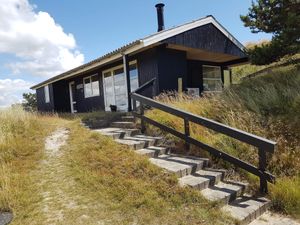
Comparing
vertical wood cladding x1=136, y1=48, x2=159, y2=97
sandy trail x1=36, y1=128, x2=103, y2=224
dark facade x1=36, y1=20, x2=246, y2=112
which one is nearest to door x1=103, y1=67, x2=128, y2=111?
dark facade x1=36, y1=20, x2=246, y2=112

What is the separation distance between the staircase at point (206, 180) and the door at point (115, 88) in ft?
19.9

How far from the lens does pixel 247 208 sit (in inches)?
152

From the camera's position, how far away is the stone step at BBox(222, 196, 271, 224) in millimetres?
3646

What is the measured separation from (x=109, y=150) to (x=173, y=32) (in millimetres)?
5816

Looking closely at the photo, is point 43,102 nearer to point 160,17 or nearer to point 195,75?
point 160,17

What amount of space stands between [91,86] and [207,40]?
23.0ft

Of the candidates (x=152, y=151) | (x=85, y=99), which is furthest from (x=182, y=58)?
(x=85, y=99)

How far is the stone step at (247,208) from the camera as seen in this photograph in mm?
3646

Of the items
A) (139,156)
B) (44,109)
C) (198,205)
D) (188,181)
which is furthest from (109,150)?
(44,109)

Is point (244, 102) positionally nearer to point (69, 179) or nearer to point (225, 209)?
point (225, 209)

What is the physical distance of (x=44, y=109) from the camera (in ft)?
69.0

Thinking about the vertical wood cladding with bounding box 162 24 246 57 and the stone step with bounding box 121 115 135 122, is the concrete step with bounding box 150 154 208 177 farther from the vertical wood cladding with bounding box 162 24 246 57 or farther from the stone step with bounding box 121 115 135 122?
the vertical wood cladding with bounding box 162 24 246 57

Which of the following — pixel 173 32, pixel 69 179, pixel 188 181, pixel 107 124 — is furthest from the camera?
pixel 173 32

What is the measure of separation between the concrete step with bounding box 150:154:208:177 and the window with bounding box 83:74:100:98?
9624 mm
